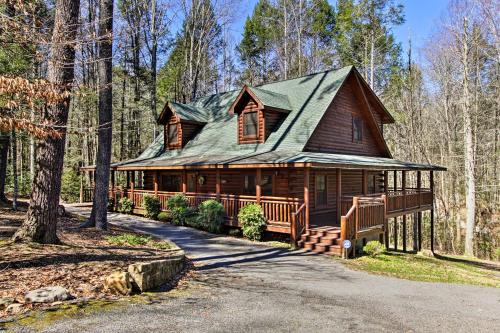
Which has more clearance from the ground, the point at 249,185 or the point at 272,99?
the point at 272,99

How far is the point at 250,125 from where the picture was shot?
18.0 metres

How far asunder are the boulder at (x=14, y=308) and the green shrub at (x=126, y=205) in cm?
1539

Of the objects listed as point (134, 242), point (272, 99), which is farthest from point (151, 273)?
point (272, 99)

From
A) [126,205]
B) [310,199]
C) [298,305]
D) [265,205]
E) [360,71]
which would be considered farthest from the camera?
[360,71]

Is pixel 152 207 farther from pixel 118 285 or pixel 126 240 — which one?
pixel 118 285

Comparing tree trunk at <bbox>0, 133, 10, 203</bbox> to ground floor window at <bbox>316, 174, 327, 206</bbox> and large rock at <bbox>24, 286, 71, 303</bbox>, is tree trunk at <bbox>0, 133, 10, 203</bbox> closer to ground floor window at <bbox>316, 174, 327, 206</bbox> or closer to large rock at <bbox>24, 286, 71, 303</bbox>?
large rock at <bbox>24, 286, 71, 303</bbox>

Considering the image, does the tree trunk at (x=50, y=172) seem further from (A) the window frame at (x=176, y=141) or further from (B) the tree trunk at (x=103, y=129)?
(A) the window frame at (x=176, y=141)

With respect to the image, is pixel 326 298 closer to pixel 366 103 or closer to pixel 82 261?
pixel 82 261

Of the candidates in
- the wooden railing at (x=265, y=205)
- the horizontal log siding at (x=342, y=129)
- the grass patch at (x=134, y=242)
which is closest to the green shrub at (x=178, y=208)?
the wooden railing at (x=265, y=205)

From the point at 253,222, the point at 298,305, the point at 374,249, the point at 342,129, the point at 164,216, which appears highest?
the point at 342,129

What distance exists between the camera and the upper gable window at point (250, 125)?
58.0ft

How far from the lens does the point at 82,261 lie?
7.84 m

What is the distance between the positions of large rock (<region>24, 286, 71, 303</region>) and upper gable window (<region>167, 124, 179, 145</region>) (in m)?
16.2

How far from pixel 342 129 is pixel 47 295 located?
15.8 metres
